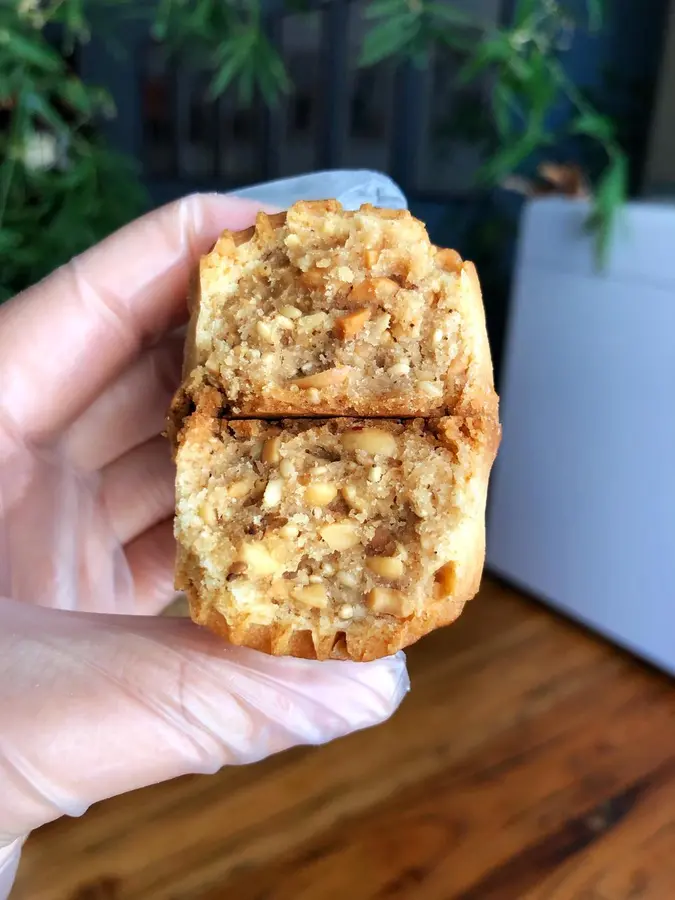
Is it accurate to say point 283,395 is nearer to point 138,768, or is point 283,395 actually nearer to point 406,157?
point 138,768

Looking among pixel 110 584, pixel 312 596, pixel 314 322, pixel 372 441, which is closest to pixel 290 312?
pixel 314 322

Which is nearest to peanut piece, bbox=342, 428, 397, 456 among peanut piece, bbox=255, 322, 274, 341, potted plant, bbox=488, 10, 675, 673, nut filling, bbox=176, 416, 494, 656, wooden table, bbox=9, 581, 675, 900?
nut filling, bbox=176, 416, 494, 656

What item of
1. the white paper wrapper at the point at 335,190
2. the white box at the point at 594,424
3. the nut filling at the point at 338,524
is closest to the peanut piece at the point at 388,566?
the nut filling at the point at 338,524

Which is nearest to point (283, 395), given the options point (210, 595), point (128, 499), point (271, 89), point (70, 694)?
point (210, 595)

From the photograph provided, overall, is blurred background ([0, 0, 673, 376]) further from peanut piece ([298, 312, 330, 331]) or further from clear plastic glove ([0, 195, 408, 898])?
peanut piece ([298, 312, 330, 331])

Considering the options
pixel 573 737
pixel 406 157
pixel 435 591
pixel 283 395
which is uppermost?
pixel 406 157

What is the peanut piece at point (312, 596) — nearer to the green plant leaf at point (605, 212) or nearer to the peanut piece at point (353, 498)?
the peanut piece at point (353, 498)
